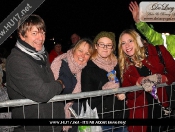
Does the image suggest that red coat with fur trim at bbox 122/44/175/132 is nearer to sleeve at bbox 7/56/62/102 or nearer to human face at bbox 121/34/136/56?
human face at bbox 121/34/136/56

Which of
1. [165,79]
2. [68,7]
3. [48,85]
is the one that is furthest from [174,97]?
[68,7]

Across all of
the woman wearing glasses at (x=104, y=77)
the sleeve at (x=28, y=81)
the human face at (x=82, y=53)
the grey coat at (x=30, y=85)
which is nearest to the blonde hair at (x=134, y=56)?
the woman wearing glasses at (x=104, y=77)

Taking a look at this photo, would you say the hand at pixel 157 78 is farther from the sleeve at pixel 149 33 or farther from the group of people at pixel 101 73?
the sleeve at pixel 149 33

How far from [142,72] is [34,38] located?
1.61 meters

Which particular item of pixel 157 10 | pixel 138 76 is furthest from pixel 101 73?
pixel 157 10

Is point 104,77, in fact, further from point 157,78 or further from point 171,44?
point 171,44

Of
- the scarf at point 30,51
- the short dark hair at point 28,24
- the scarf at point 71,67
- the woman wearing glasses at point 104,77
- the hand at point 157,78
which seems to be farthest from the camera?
the scarf at point 71,67

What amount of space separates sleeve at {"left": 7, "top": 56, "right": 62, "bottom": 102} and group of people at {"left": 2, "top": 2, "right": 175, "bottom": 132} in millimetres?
41

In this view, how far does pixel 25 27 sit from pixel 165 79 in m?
1.93

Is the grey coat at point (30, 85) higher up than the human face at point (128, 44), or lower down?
lower down

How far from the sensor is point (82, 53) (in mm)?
3246

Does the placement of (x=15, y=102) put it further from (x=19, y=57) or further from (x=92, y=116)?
(x=92, y=116)

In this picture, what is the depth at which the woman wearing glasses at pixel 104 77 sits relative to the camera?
2887mm

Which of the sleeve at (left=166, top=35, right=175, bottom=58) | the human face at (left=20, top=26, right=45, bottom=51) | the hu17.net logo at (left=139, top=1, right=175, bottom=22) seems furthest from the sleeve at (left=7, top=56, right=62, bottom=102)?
the hu17.net logo at (left=139, top=1, right=175, bottom=22)
